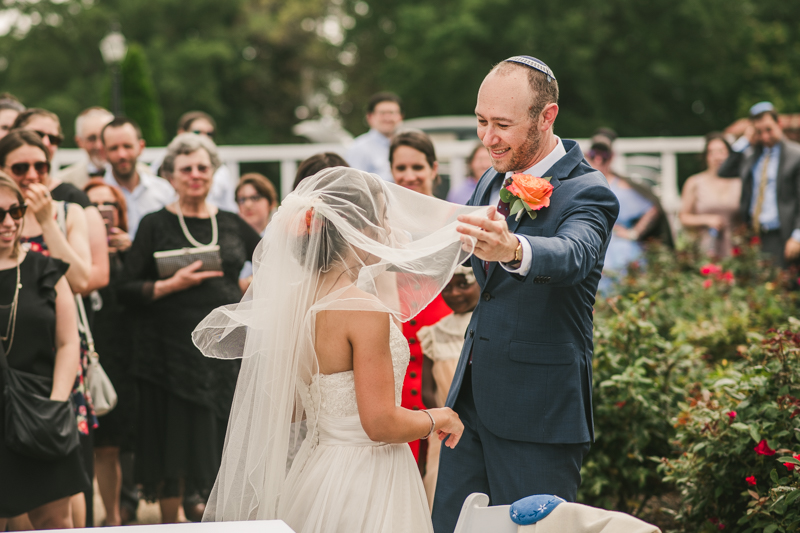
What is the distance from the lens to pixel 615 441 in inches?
170

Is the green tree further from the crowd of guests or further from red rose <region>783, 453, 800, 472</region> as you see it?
red rose <region>783, 453, 800, 472</region>

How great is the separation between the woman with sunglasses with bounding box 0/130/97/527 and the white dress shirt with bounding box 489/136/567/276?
2275mm

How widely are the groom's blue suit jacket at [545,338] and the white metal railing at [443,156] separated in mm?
5726

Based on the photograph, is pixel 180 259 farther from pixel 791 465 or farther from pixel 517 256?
pixel 791 465

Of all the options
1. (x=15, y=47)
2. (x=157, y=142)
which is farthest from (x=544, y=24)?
(x=15, y=47)

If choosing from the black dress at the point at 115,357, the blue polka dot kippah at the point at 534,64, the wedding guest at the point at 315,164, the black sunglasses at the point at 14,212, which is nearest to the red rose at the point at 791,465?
the blue polka dot kippah at the point at 534,64

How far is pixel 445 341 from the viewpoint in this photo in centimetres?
405

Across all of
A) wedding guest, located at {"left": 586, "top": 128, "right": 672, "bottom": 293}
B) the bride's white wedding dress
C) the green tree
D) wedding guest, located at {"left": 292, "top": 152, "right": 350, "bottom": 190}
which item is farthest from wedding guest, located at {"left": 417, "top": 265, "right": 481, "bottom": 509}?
the green tree

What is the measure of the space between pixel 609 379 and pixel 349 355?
2.00 metres

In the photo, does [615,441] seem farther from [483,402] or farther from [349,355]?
[349,355]

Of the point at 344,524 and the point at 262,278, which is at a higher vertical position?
the point at 262,278

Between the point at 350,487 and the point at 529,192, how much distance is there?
1213mm

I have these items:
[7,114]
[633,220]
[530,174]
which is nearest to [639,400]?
[530,174]

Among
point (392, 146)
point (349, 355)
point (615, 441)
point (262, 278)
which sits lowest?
point (615, 441)
